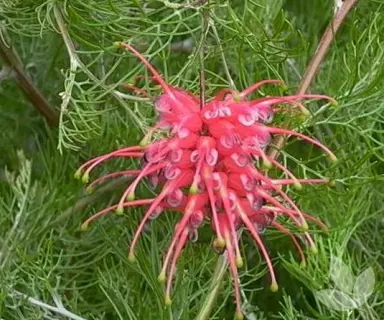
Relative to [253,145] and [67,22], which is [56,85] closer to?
[67,22]

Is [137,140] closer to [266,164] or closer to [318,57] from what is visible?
[318,57]

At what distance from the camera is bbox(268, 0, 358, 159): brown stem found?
1073 millimetres


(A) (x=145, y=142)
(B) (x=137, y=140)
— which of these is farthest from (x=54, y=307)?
(A) (x=145, y=142)

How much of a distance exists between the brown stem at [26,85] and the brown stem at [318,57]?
354 millimetres

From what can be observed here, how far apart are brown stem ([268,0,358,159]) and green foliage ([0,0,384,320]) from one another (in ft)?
0.06

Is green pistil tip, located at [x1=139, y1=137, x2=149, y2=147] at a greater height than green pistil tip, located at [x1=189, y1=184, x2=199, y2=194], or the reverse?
green pistil tip, located at [x1=139, y1=137, x2=149, y2=147]

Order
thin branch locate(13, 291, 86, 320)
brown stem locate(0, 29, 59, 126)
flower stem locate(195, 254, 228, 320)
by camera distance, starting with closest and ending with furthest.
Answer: flower stem locate(195, 254, 228, 320) → thin branch locate(13, 291, 86, 320) → brown stem locate(0, 29, 59, 126)

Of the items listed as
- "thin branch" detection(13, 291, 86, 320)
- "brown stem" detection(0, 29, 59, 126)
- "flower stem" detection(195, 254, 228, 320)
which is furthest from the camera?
"brown stem" detection(0, 29, 59, 126)

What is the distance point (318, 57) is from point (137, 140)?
0.29m

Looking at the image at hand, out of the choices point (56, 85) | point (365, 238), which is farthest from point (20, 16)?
point (365, 238)

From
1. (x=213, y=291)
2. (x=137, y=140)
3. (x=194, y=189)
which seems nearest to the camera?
(x=194, y=189)

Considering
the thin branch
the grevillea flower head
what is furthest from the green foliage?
the grevillea flower head

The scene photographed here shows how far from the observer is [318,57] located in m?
1.12

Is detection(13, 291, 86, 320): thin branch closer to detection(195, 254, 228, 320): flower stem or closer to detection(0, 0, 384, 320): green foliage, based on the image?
detection(0, 0, 384, 320): green foliage
